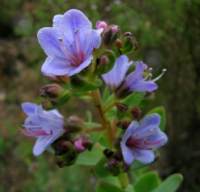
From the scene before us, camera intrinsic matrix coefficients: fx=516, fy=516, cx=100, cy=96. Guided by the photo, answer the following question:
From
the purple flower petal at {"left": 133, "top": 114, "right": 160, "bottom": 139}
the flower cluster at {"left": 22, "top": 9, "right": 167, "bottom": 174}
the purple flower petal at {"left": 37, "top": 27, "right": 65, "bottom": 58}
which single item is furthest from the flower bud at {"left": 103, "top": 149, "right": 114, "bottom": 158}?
the purple flower petal at {"left": 37, "top": 27, "right": 65, "bottom": 58}

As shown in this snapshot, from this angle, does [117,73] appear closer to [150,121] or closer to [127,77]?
[127,77]

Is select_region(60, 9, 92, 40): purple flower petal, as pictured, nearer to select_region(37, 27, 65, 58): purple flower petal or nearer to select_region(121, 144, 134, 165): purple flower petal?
select_region(37, 27, 65, 58): purple flower petal

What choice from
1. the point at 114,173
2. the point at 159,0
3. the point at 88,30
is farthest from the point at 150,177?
the point at 159,0

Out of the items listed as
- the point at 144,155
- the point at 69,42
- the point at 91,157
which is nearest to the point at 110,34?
the point at 69,42

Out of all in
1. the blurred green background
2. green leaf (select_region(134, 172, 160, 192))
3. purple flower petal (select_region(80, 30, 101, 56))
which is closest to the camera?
purple flower petal (select_region(80, 30, 101, 56))

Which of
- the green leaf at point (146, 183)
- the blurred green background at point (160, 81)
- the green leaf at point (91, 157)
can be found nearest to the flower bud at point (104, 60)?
the green leaf at point (91, 157)

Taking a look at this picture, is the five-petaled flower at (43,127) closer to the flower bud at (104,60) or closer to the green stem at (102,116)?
the green stem at (102,116)

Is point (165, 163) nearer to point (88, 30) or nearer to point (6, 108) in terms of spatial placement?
point (6, 108)
